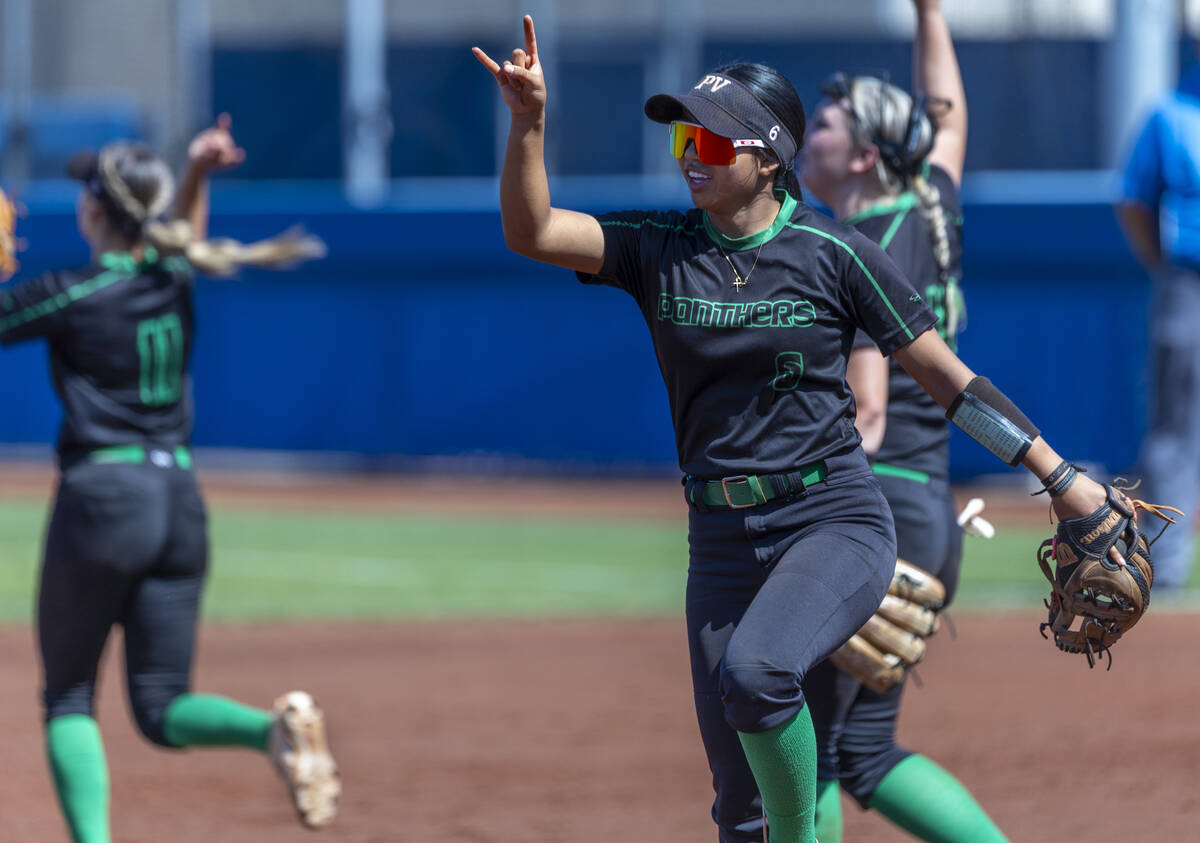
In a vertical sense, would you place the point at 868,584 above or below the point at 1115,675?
above

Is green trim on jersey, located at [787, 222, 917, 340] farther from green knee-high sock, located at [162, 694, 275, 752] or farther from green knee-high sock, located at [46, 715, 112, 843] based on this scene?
green knee-high sock, located at [46, 715, 112, 843]

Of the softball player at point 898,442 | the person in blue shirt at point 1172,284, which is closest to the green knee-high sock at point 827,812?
the softball player at point 898,442

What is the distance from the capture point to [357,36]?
19.3m

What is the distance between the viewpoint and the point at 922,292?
167 inches

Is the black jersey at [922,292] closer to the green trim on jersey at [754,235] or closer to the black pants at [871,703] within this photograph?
the black pants at [871,703]

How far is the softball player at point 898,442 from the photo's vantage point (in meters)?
4.20

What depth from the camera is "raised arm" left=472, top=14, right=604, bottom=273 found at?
3.48 metres

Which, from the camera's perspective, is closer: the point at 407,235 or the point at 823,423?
the point at 823,423

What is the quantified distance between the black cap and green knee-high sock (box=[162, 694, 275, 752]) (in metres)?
2.09

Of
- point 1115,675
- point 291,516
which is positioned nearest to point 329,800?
point 1115,675

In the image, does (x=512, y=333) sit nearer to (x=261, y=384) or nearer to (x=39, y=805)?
(x=261, y=384)

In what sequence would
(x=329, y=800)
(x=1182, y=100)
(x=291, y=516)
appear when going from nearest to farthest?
(x=329, y=800), (x=1182, y=100), (x=291, y=516)

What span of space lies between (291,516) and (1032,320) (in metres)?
7.08

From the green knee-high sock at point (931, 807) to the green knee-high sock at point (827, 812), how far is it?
10 centimetres
